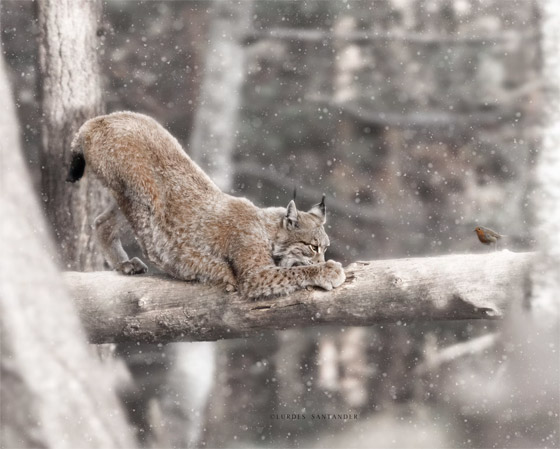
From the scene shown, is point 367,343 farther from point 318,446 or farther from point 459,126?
point 459,126

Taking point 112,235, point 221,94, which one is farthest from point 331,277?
point 221,94

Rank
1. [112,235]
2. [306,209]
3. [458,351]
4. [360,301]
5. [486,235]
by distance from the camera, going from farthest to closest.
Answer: [306,209]
[458,351]
[486,235]
[112,235]
[360,301]

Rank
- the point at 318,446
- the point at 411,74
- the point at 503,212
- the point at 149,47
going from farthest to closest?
the point at 411,74 < the point at 149,47 < the point at 503,212 < the point at 318,446

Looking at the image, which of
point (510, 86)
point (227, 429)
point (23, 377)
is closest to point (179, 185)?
point (23, 377)

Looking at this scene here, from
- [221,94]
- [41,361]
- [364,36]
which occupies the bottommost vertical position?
[41,361]

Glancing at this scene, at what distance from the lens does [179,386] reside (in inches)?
137

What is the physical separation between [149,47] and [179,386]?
1.76 m

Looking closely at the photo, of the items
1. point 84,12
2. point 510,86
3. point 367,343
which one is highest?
point 84,12

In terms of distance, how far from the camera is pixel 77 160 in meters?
2.96

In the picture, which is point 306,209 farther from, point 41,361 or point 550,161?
point 41,361

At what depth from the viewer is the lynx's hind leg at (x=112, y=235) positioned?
3.03m

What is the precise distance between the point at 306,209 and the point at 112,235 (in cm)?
102

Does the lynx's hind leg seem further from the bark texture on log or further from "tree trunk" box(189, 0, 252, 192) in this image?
"tree trunk" box(189, 0, 252, 192)

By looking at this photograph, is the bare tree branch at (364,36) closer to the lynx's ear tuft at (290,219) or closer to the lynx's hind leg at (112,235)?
the lynx's hind leg at (112,235)
